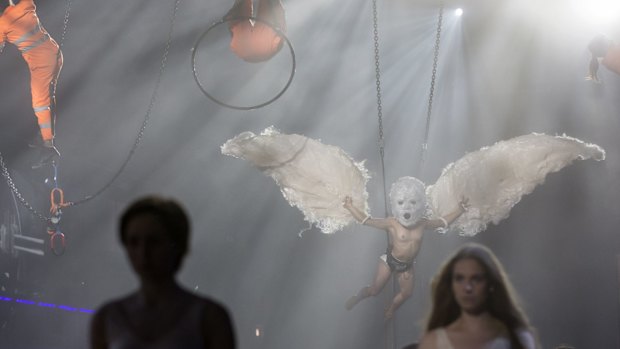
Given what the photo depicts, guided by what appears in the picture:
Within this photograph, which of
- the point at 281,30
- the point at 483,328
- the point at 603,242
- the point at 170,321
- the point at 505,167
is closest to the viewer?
the point at 170,321

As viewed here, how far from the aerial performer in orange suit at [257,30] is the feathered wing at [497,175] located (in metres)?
2.86

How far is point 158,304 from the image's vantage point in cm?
225

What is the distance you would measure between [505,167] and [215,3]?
3896 mm

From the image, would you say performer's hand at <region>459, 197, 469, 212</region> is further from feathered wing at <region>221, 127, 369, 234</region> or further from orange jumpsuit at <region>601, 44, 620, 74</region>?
orange jumpsuit at <region>601, 44, 620, 74</region>

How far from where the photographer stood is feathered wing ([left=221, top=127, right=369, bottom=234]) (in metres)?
7.95

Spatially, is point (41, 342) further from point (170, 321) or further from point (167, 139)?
point (170, 321)

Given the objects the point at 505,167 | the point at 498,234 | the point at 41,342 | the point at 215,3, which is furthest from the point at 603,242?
the point at 41,342

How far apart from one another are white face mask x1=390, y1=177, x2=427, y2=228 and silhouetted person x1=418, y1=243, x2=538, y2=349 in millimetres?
4975

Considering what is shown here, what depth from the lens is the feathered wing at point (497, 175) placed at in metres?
7.90

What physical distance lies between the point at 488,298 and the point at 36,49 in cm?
566

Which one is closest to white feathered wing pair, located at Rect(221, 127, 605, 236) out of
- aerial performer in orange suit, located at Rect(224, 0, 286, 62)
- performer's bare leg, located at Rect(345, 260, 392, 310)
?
performer's bare leg, located at Rect(345, 260, 392, 310)

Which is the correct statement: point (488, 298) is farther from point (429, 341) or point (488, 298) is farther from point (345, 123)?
point (345, 123)

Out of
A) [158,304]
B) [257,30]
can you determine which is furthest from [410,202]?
[158,304]

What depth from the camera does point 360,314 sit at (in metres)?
12.1
